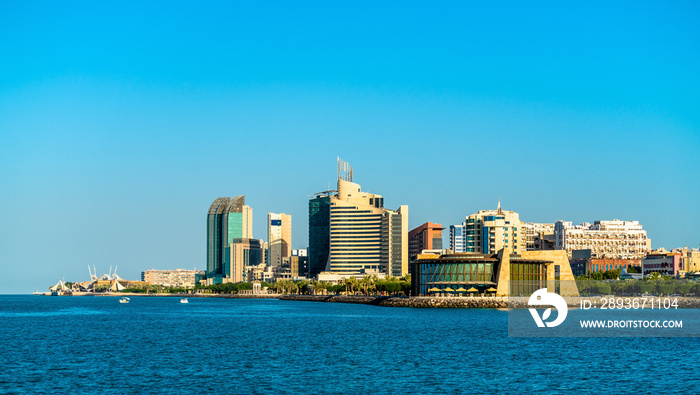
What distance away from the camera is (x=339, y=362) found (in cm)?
6550

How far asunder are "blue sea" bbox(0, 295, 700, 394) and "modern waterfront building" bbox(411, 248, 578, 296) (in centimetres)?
6415

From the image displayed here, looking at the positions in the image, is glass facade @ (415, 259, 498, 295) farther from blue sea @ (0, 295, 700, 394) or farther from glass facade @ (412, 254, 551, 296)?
blue sea @ (0, 295, 700, 394)

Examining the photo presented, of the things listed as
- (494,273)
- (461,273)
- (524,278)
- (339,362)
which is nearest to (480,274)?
(494,273)

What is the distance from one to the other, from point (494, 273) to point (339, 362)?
105 meters

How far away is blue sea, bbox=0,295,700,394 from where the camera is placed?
52.7m

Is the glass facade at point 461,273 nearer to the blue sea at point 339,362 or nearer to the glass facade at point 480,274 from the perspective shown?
the glass facade at point 480,274

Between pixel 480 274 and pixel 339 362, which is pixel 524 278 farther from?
pixel 339 362

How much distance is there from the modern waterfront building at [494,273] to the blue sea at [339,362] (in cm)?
6415

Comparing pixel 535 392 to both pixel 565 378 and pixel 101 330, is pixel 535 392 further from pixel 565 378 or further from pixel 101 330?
pixel 101 330

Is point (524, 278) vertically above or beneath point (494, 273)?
beneath

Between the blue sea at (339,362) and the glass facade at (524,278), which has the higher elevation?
the glass facade at (524,278)

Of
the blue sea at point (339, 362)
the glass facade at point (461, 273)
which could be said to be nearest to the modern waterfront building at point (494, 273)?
the glass facade at point (461, 273)

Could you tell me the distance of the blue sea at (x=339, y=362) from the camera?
173ft

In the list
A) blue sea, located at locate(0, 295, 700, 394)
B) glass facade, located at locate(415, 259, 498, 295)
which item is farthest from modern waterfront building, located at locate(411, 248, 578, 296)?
blue sea, located at locate(0, 295, 700, 394)
